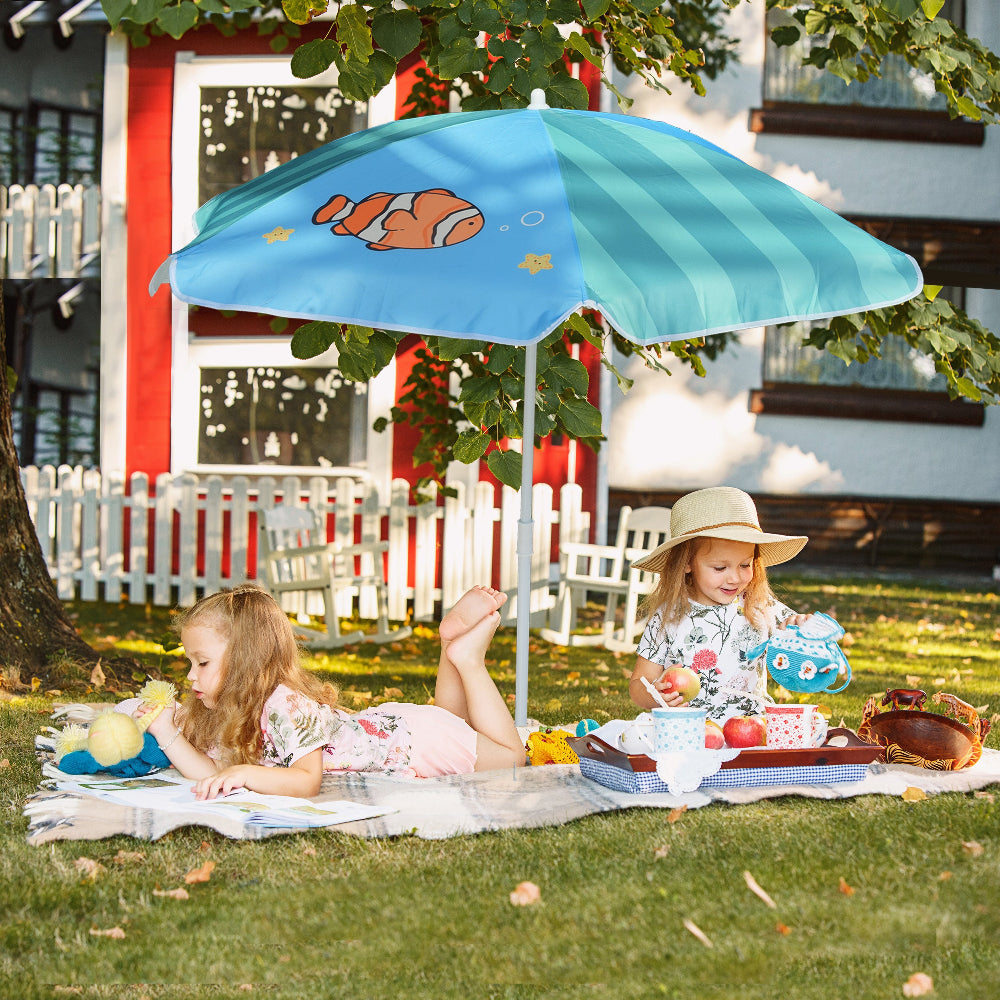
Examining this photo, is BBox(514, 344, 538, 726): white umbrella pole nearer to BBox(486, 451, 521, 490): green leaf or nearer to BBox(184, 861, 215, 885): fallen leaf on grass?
BBox(486, 451, 521, 490): green leaf

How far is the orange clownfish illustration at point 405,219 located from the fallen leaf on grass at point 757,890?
1.93 m

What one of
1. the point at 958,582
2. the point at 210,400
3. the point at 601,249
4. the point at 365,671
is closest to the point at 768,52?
the point at 958,582

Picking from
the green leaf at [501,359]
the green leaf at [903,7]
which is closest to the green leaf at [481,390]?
the green leaf at [501,359]

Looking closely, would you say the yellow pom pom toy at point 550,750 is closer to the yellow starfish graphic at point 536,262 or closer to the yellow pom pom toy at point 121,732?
the yellow pom pom toy at point 121,732

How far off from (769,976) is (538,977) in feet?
1.60

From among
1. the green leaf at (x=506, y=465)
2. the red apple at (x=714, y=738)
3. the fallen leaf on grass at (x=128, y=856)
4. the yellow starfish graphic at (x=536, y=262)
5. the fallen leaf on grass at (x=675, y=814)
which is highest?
the yellow starfish graphic at (x=536, y=262)

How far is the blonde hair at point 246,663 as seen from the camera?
3.83 meters

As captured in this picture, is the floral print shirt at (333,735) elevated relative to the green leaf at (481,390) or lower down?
lower down

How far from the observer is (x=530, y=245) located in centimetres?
345

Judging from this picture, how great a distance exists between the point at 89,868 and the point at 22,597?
3.20m

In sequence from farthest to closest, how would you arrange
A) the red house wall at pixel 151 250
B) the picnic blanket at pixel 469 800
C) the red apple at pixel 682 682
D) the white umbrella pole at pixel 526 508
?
the red house wall at pixel 151 250 → the white umbrella pole at pixel 526 508 → the red apple at pixel 682 682 → the picnic blanket at pixel 469 800

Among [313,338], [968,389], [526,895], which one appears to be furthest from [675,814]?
[968,389]

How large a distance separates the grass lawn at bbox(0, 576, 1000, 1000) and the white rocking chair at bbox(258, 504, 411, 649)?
4.46 meters

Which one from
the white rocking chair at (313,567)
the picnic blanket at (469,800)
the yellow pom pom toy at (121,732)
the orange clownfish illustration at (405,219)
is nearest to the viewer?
the picnic blanket at (469,800)
